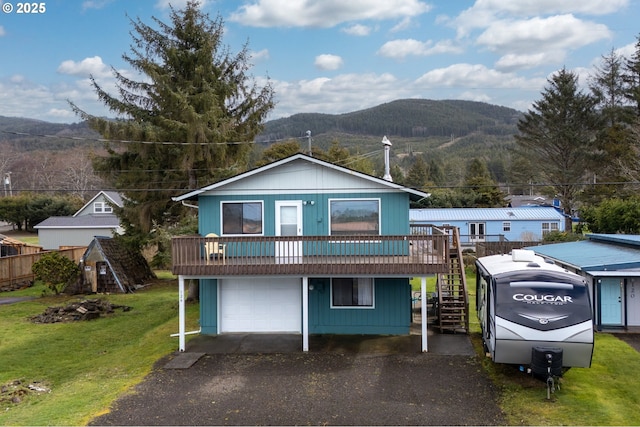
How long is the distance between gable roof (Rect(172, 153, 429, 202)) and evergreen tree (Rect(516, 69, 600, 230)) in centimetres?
3593

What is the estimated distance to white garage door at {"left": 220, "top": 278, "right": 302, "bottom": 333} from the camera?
16578mm

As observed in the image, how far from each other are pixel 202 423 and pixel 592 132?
46.9m

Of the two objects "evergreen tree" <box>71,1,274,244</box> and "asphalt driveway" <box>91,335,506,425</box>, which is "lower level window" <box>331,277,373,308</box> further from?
"evergreen tree" <box>71,1,274,244</box>

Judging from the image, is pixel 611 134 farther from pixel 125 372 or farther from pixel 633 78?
pixel 125 372

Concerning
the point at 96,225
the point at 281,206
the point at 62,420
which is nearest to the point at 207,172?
the point at 281,206

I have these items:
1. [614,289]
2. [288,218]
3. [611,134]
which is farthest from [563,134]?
[288,218]

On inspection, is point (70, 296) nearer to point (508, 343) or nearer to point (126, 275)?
point (126, 275)

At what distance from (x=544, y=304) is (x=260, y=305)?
8.71 metres

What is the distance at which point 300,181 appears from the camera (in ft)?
53.7

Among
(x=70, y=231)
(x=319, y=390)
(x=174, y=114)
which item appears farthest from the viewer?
(x=70, y=231)

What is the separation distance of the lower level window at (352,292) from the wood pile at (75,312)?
11.2 m

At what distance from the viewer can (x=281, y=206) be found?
16.5 meters

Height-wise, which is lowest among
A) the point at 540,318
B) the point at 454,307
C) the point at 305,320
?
the point at 454,307

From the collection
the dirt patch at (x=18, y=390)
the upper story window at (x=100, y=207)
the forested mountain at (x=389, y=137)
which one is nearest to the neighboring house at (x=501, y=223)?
the upper story window at (x=100, y=207)
